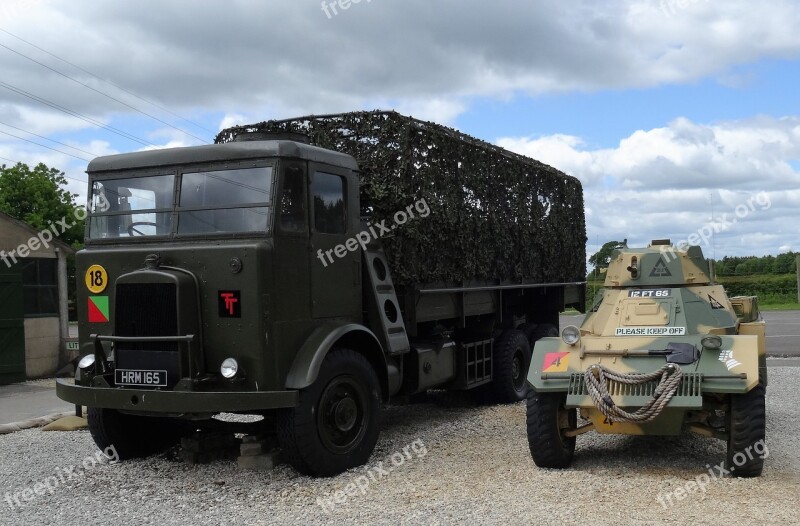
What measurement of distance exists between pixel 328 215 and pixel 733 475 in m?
4.03

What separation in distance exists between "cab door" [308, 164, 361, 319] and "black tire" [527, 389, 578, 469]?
1927mm

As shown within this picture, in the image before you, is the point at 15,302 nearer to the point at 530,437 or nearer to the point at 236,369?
the point at 236,369

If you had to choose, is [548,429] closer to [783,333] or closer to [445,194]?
[445,194]

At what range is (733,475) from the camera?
6523 mm

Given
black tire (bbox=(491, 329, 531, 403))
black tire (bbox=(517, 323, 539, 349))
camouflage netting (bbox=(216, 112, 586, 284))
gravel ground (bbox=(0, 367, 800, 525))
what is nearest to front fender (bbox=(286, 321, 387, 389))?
gravel ground (bbox=(0, 367, 800, 525))

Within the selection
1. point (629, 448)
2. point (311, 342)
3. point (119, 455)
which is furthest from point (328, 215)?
point (629, 448)

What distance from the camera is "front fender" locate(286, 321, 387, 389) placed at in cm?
656

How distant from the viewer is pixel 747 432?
6375 millimetres

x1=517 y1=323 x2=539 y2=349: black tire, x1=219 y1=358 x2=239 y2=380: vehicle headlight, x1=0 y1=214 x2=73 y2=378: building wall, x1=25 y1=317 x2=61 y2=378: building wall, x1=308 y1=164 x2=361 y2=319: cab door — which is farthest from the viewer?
x1=25 y1=317 x2=61 y2=378: building wall

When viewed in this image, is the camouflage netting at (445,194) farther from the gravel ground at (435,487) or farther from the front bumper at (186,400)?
the front bumper at (186,400)

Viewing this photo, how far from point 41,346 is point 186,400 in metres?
8.34

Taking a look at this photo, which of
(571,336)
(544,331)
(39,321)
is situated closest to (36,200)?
(39,321)

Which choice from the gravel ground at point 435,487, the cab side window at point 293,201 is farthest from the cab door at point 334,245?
the gravel ground at point 435,487

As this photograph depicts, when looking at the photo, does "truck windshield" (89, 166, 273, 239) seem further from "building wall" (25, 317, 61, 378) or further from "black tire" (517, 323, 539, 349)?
"building wall" (25, 317, 61, 378)
